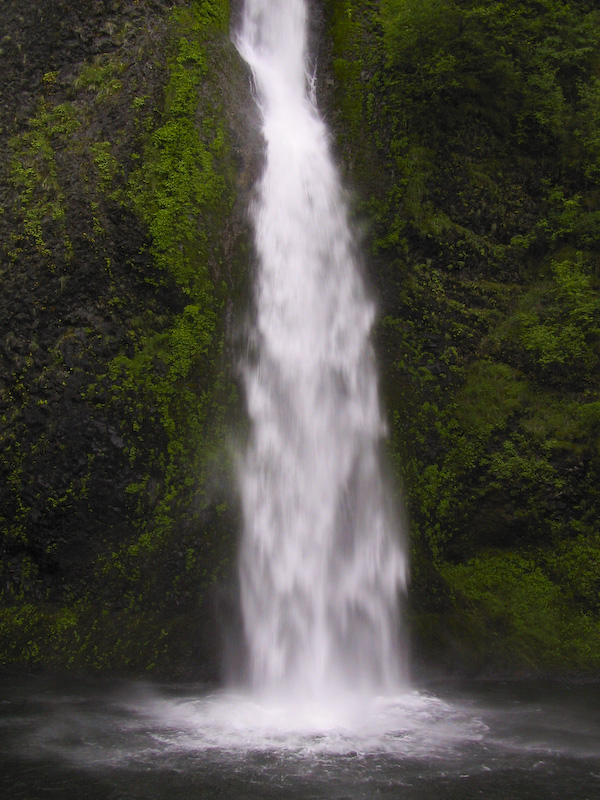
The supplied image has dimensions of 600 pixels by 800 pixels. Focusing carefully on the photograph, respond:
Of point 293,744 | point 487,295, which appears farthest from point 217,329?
point 293,744

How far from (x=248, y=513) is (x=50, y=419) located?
2.61 m

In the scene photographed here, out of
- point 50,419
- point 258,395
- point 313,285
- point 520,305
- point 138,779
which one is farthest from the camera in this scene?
point 520,305

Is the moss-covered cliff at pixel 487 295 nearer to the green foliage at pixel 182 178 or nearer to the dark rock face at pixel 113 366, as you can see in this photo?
the green foliage at pixel 182 178

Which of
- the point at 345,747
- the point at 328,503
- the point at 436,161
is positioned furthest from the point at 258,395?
the point at 436,161

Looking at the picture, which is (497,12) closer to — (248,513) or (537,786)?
(248,513)

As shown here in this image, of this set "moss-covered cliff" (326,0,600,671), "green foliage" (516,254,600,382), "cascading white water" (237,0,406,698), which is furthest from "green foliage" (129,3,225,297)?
"green foliage" (516,254,600,382)

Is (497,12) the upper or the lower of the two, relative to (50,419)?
upper

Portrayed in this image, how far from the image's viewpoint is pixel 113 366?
7570 mm

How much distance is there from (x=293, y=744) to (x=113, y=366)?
14.9ft

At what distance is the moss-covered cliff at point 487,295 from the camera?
317 inches

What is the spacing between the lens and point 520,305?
9.36 meters

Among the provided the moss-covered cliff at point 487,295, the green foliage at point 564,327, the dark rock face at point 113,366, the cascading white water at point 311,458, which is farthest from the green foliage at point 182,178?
the green foliage at point 564,327

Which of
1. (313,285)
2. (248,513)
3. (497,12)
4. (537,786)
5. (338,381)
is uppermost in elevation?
(497,12)

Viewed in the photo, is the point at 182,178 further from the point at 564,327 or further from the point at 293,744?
the point at 293,744
